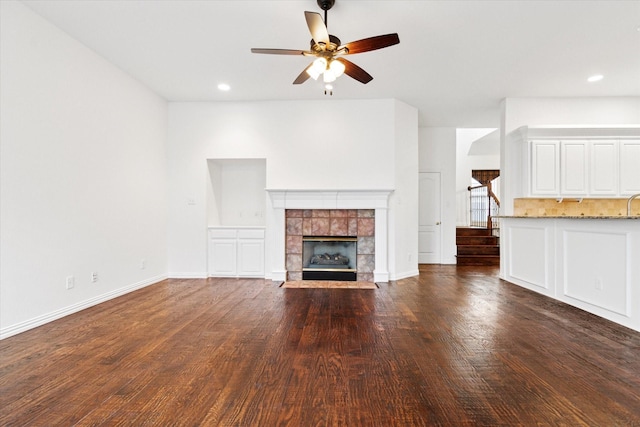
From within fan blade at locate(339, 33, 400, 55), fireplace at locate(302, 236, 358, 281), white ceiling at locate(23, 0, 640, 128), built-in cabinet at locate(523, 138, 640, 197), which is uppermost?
white ceiling at locate(23, 0, 640, 128)

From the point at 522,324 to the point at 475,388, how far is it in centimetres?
148

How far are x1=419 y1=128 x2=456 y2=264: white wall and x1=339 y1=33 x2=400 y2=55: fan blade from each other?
459 cm

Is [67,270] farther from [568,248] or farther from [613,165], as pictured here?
[613,165]

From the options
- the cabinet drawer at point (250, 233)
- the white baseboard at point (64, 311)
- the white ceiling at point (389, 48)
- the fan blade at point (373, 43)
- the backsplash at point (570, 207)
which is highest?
the white ceiling at point (389, 48)

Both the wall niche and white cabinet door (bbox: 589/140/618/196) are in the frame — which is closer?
white cabinet door (bbox: 589/140/618/196)

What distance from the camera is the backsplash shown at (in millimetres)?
5020

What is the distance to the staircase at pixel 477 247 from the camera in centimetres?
658

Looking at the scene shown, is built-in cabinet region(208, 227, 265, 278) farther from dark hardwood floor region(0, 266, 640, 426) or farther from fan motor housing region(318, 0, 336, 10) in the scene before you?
fan motor housing region(318, 0, 336, 10)

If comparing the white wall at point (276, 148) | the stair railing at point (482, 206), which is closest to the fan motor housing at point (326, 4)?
the white wall at point (276, 148)

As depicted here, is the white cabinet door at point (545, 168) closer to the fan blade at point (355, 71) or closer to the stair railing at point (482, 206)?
the fan blade at point (355, 71)

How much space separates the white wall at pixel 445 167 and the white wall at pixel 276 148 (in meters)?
1.86

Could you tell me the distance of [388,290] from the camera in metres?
4.32

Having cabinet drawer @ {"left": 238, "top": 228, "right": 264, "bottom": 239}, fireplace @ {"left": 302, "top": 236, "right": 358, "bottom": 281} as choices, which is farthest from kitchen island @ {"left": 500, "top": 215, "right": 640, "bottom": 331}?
cabinet drawer @ {"left": 238, "top": 228, "right": 264, "bottom": 239}

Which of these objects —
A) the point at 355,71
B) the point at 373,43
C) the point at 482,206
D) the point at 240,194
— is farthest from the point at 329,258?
the point at 482,206
